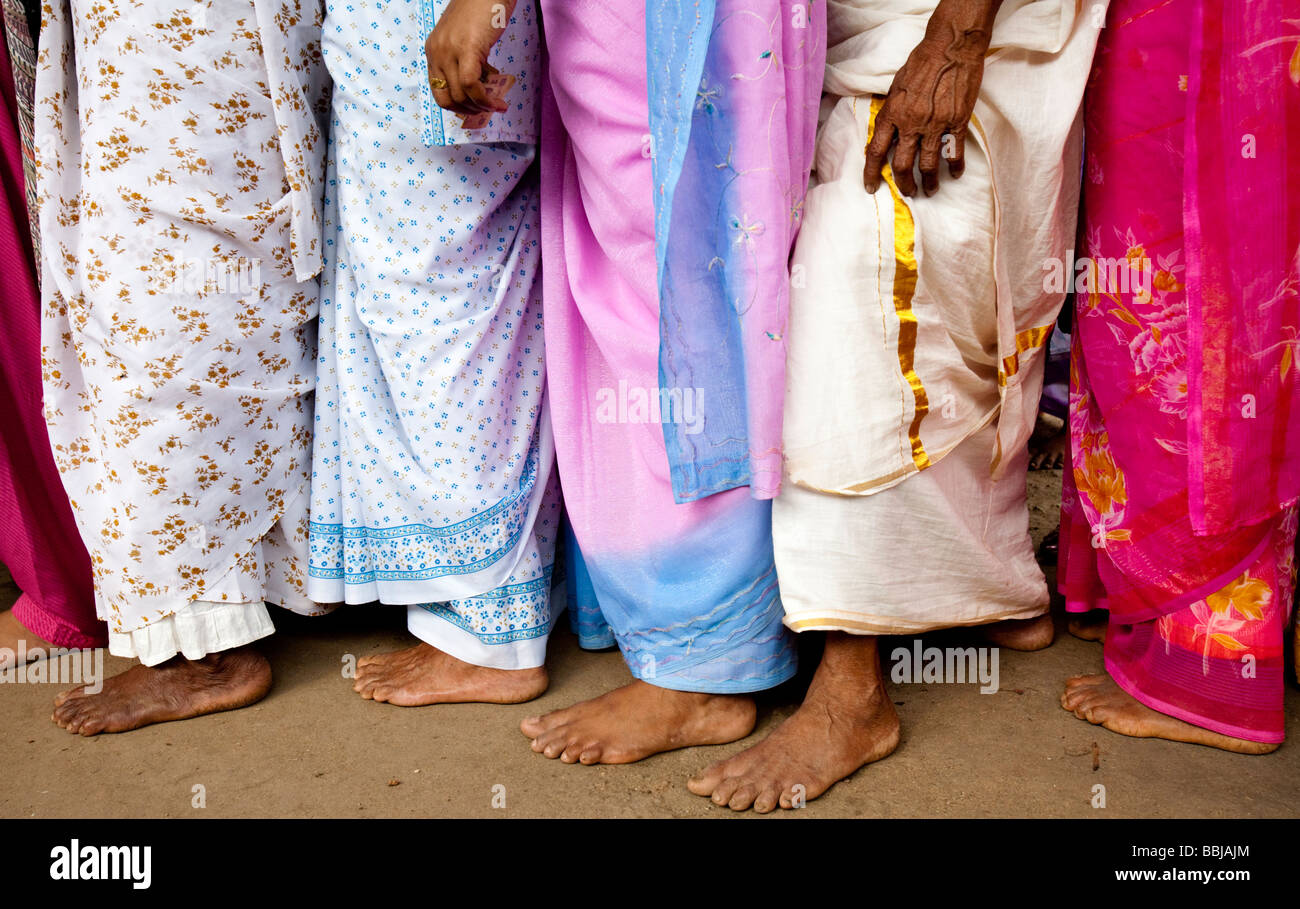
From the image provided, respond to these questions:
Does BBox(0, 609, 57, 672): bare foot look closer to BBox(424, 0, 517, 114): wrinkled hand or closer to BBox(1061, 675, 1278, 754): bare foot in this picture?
BBox(424, 0, 517, 114): wrinkled hand

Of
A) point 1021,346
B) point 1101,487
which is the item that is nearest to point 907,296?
point 1021,346

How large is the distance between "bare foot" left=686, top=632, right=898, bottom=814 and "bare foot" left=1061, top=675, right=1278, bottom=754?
370 mm

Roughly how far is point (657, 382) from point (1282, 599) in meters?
1.20

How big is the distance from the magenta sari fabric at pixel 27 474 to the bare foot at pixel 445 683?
690 millimetres

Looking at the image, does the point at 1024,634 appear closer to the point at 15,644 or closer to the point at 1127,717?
the point at 1127,717

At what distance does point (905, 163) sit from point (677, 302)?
16.8 inches

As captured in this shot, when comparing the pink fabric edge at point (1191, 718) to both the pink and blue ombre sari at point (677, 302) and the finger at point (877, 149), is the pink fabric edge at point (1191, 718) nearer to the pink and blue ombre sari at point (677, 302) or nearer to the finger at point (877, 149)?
the pink and blue ombre sari at point (677, 302)

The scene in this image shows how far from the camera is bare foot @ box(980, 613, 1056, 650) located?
7.17 ft

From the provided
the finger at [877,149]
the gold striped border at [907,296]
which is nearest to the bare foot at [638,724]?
the gold striped border at [907,296]

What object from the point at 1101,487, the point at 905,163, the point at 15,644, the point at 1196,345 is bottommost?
the point at 15,644

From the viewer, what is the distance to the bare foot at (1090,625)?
7.29 ft

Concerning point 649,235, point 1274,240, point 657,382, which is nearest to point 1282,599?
point 1274,240

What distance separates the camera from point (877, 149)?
1689mm

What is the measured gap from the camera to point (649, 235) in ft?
5.95
